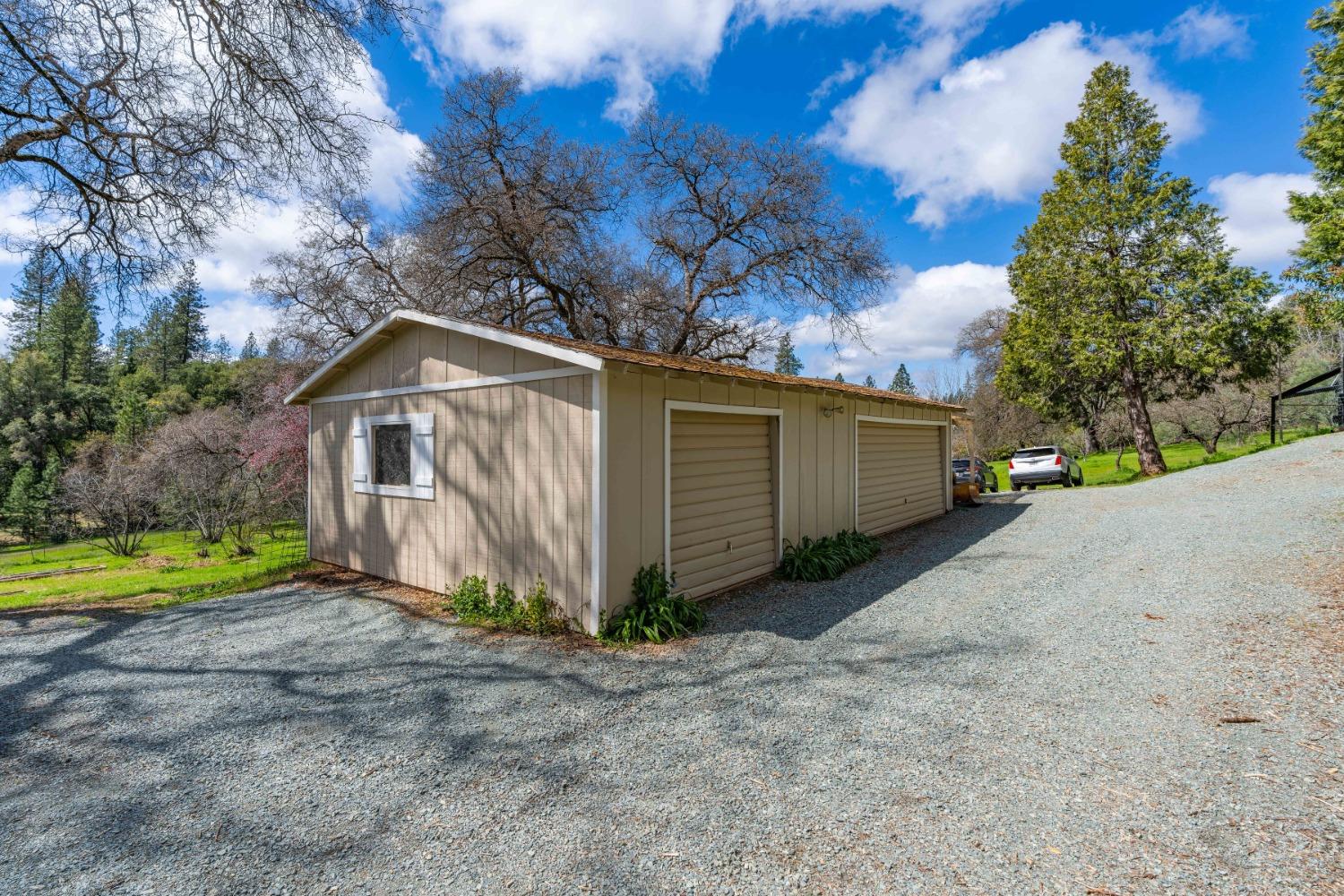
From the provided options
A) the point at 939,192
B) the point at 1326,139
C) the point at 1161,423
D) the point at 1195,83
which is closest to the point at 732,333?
the point at 939,192

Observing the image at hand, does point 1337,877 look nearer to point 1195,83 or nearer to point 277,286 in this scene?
point 1195,83

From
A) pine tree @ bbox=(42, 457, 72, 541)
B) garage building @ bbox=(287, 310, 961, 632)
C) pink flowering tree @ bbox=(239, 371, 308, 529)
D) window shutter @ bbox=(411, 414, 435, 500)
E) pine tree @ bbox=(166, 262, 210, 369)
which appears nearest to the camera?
garage building @ bbox=(287, 310, 961, 632)

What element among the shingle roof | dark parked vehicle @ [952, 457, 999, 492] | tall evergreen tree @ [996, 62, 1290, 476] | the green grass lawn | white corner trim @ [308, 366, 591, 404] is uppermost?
tall evergreen tree @ [996, 62, 1290, 476]

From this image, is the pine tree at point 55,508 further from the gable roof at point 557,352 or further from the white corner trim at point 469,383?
the gable roof at point 557,352

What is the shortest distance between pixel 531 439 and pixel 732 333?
469 inches

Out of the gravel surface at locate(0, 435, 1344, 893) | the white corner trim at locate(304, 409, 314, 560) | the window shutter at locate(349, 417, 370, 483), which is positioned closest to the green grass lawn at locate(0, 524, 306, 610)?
the white corner trim at locate(304, 409, 314, 560)

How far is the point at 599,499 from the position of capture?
4961 millimetres

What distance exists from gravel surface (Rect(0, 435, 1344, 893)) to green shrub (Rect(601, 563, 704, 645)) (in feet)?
1.00

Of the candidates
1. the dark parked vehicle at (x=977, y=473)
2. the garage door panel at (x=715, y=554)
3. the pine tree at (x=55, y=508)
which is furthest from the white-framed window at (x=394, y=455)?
the pine tree at (x=55, y=508)

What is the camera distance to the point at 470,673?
438 centimetres

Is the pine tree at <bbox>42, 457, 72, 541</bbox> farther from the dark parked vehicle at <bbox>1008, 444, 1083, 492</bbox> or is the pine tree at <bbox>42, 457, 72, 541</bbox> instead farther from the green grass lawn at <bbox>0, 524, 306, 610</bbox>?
the dark parked vehicle at <bbox>1008, 444, 1083, 492</bbox>

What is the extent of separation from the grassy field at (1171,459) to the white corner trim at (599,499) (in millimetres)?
16263

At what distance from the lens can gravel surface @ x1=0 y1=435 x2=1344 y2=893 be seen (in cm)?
229

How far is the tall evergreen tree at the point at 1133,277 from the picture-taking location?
14.9 meters
